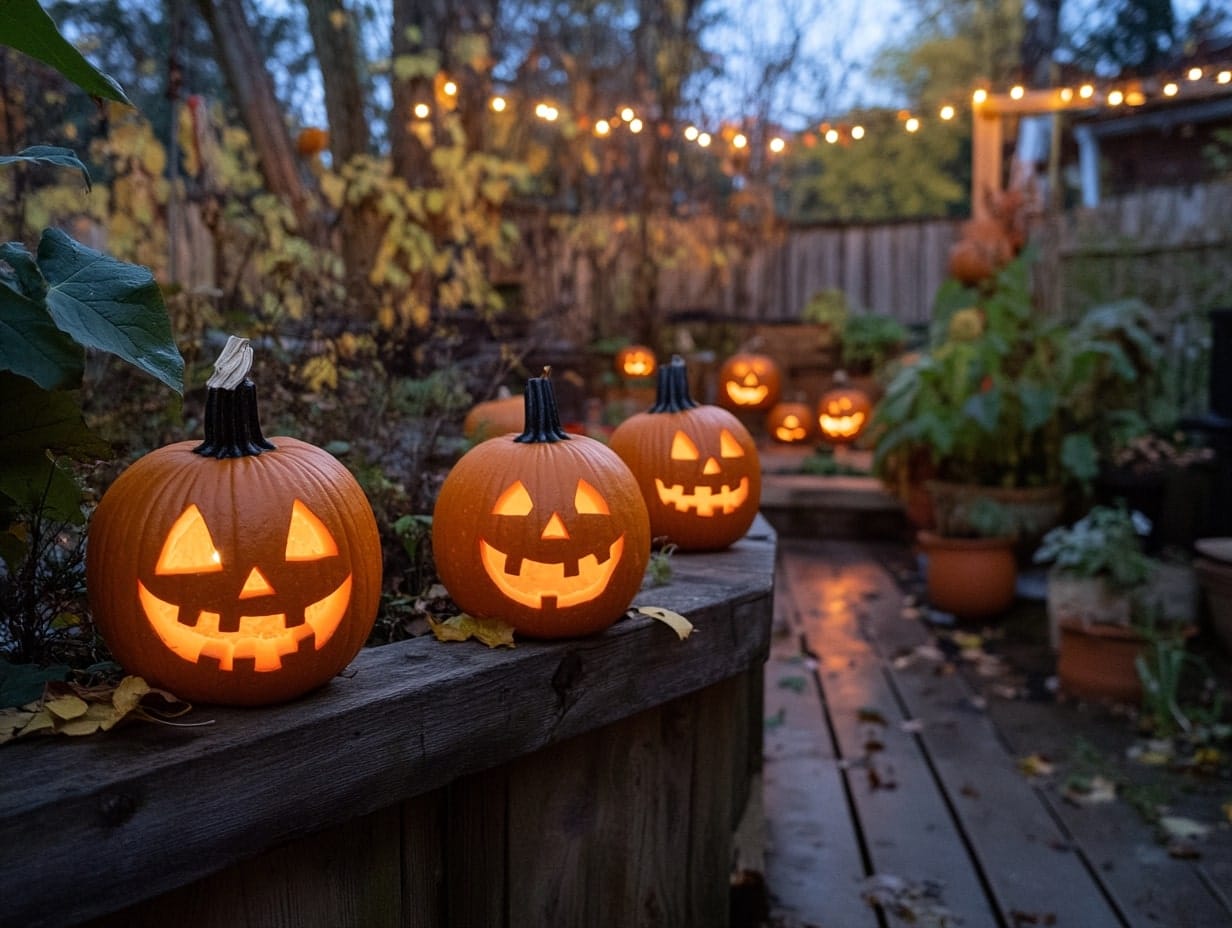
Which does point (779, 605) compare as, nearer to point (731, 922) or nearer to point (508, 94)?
point (731, 922)

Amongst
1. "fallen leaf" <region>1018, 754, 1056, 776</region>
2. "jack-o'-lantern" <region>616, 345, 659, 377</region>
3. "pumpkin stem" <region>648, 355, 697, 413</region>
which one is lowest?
"fallen leaf" <region>1018, 754, 1056, 776</region>

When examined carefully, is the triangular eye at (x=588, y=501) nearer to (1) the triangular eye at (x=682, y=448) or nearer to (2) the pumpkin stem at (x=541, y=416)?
(2) the pumpkin stem at (x=541, y=416)

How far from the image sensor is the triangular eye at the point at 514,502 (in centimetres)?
164

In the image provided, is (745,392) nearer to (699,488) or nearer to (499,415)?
(499,415)

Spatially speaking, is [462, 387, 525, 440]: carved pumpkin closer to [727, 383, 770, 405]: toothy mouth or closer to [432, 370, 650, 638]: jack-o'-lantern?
[432, 370, 650, 638]: jack-o'-lantern

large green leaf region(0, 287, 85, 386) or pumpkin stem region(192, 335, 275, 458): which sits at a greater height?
large green leaf region(0, 287, 85, 386)

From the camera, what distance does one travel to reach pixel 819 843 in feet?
9.36

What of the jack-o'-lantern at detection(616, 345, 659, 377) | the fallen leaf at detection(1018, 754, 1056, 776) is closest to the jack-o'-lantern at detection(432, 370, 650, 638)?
the fallen leaf at detection(1018, 754, 1056, 776)

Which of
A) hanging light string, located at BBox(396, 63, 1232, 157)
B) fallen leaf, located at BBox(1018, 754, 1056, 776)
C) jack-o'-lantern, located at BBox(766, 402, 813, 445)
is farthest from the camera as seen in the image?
jack-o'-lantern, located at BBox(766, 402, 813, 445)

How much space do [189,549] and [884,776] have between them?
269 cm

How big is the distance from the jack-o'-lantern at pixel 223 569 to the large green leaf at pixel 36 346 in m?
0.22

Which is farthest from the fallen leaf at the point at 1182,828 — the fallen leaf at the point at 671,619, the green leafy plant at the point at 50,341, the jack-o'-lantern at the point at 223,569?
the green leafy plant at the point at 50,341

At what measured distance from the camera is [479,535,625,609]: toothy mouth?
1.62 m

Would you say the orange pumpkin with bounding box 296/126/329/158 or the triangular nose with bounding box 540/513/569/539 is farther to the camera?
the orange pumpkin with bounding box 296/126/329/158
